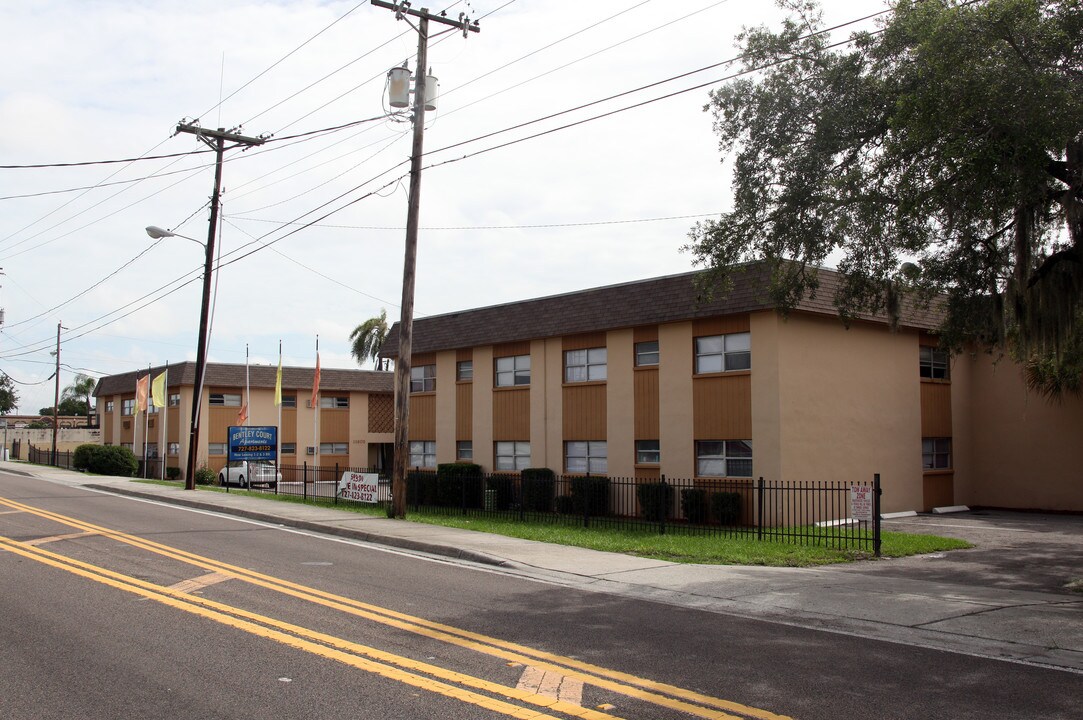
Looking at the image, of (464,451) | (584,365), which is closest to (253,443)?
(464,451)

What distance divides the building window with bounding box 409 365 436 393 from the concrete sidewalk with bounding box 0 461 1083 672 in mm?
11257

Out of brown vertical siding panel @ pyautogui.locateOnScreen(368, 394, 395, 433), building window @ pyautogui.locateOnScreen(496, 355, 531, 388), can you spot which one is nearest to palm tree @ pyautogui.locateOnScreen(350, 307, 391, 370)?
brown vertical siding panel @ pyautogui.locateOnScreen(368, 394, 395, 433)

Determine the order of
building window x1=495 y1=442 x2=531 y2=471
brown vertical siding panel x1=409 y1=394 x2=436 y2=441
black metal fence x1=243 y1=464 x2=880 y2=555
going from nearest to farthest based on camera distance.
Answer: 1. black metal fence x1=243 y1=464 x2=880 y2=555
2. building window x1=495 y1=442 x2=531 y2=471
3. brown vertical siding panel x1=409 y1=394 x2=436 y2=441

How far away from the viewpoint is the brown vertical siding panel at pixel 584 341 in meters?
25.8

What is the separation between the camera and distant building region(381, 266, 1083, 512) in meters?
21.8

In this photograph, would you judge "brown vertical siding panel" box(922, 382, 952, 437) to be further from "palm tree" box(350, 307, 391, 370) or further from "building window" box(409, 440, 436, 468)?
"palm tree" box(350, 307, 391, 370)

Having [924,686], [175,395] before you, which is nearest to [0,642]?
[924,686]

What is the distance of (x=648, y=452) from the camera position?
24.5m

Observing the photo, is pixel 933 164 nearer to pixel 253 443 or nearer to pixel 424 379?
pixel 424 379

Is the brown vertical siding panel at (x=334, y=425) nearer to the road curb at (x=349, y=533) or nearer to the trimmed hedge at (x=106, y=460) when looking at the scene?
the trimmed hedge at (x=106, y=460)

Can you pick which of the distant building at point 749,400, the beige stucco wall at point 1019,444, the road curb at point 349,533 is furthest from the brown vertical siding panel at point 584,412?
the beige stucco wall at point 1019,444

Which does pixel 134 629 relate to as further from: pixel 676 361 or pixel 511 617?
pixel 676 361

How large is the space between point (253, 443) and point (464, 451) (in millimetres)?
7316

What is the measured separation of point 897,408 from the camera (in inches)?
960
